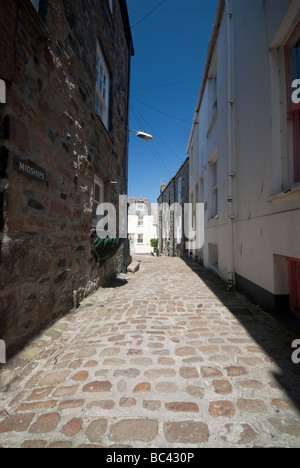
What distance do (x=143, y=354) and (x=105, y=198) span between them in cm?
387

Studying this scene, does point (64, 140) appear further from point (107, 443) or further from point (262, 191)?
point (107, 443)

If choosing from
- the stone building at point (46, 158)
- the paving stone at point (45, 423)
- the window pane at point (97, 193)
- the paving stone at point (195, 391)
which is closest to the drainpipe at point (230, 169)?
the stone building at point (46, 158)

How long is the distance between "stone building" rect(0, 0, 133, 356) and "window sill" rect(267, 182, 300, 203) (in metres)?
2.70

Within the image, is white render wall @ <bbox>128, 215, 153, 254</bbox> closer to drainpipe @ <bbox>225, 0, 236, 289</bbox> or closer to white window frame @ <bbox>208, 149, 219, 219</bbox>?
white window frame @ <bbox>208, 149, 219, 219</bbox>

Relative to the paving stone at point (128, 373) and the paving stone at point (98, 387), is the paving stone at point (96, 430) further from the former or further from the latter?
the paving stone at point (128, 373)

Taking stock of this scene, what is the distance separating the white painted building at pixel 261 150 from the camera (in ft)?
8.36

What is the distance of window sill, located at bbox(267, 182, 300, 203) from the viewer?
2257 millimetres

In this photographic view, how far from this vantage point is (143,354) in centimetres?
207

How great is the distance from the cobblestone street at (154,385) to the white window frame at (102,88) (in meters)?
4.57

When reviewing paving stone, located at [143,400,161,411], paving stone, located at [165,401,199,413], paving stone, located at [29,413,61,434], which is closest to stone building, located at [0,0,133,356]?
paving stone, located at [29,413,61,434]

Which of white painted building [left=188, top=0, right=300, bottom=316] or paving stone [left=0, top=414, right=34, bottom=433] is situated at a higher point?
white painted building [left=188, top=0, right=300, bottom=316]

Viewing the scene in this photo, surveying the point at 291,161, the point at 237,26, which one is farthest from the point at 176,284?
the point at 237,26

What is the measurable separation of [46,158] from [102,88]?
11.6 feet
